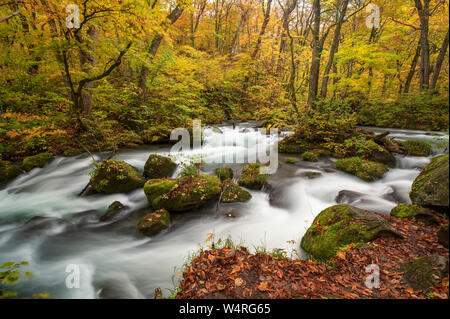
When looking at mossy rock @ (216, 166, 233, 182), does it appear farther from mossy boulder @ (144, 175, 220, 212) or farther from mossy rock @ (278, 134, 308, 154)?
mossy rock @ (278, 134, 308, 154)

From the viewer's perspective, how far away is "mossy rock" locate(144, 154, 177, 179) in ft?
23.5

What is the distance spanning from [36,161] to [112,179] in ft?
13.5

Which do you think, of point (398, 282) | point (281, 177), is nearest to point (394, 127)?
point (281, 177)

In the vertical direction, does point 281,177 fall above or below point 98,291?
above

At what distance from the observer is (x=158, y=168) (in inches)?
281

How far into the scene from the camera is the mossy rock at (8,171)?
6812mm

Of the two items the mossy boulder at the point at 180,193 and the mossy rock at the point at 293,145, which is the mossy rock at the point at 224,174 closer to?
the mossy boulder at the point at 180,193

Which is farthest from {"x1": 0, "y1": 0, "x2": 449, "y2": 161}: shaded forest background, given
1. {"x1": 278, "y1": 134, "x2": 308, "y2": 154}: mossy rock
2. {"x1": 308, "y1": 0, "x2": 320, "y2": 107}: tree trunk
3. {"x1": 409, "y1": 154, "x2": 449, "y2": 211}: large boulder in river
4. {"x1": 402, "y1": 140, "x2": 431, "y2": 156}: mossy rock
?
{"x1": 409, "y1": 154, "x2": 449, "y2": 211}: large boulder in river

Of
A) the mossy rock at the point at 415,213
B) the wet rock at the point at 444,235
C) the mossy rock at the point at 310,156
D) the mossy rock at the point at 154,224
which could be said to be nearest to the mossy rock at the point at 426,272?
the wet rock at the point at 444,235

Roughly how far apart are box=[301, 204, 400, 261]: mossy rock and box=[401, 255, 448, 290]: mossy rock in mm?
760

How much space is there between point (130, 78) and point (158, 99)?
10.4ft
